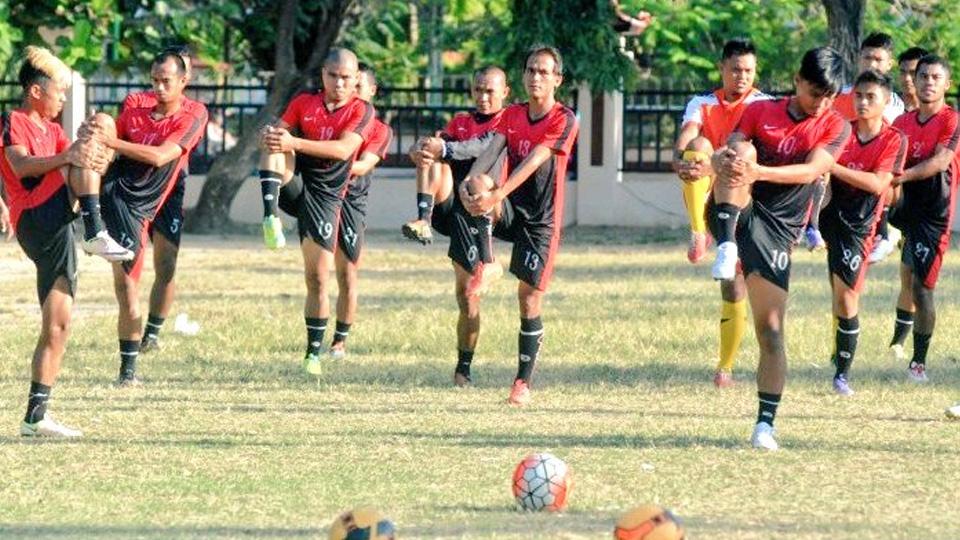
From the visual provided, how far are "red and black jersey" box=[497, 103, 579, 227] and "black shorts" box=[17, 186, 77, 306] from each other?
9.89 feet

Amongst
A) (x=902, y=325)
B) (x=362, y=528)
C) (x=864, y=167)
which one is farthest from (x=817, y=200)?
(x=362, y=528)

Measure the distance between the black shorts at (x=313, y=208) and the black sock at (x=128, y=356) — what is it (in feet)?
4.74

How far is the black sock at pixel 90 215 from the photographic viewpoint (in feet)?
35.0

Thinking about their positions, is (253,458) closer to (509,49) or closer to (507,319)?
(507,319)

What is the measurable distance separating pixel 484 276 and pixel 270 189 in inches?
65.8

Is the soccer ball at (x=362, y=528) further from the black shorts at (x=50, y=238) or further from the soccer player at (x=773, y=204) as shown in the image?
the black shorts at (x=50, y=238)

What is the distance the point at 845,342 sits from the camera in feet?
42.3

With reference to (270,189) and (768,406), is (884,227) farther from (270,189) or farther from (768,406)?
(270,189)

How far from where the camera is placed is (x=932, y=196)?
13484 millimetres

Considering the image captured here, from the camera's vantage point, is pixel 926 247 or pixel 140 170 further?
pixel 926 247

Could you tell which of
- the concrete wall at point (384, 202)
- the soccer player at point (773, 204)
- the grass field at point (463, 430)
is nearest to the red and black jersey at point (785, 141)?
the soccer player at point (773, 204)

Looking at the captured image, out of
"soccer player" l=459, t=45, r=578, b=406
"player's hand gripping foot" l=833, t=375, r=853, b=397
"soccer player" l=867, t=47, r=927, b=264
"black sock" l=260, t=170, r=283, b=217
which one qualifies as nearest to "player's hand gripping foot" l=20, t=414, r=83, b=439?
"soccer player" l=459, t=45, r=578, b=406

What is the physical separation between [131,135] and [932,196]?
5392 millimetres

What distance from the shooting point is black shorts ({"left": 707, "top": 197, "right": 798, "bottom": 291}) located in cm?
1028
